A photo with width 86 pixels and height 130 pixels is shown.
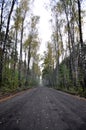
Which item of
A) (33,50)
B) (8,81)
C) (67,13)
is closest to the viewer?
(8,81)

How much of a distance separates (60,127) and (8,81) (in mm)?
18955

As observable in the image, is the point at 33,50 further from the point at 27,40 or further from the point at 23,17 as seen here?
the point at 23,17

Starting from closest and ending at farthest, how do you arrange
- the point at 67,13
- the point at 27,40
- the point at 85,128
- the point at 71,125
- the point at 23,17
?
the point at 85,128
the point at 71,125
the point at 67,13
the point at 23,17
the point at 27,40

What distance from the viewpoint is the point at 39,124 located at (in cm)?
520

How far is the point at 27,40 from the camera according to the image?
135 ft

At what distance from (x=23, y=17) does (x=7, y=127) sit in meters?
29.8

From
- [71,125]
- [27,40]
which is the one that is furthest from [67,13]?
[71,125]

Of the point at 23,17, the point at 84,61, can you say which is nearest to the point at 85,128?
the point at 84,61

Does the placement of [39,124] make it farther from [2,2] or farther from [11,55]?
[11,55]

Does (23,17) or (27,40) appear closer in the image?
(23,17)

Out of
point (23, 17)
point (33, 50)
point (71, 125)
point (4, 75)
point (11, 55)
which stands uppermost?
point (23, 17)

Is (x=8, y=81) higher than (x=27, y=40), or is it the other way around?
(x=27, y=40)

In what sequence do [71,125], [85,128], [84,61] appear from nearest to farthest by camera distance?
[85,128]
[71,125]
[84,61]

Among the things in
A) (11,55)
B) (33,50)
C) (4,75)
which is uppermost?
(33,50)
